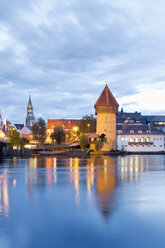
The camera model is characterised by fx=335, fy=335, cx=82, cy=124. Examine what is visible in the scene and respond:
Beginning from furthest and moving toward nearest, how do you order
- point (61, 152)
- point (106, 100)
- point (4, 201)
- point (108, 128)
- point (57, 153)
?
point (106, 100), point (108, 128), point (61, 152), point (57, 153), point (4, 201)

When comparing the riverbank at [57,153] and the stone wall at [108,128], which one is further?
the stone wall at [108,128]

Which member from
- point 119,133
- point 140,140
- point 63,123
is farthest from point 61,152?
point 63,123

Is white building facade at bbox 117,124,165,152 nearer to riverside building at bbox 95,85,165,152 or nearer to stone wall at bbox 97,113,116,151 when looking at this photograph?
riverside building at bbox 95,85,165,152

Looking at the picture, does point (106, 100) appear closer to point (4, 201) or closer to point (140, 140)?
point (140, 140)

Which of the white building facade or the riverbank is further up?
the white building facade

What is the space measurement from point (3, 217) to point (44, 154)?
68.1 metres

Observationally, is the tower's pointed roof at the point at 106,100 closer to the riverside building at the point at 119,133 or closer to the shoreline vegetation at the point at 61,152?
the riverside building at the point at 119,133

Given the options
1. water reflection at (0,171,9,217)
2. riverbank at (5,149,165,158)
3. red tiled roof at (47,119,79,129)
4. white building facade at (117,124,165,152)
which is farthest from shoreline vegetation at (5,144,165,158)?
water reflection at (0,171,9,217)

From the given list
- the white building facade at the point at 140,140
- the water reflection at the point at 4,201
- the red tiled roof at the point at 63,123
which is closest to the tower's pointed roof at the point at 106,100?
the white building facade at the point at 140,140

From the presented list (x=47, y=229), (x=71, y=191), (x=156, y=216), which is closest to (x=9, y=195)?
A: (x=71, y=191)

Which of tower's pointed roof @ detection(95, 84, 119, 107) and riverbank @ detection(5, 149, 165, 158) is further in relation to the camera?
tower's pointed roof @ detection(95, 84, 119, 107)

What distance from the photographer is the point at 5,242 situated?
1033 cm

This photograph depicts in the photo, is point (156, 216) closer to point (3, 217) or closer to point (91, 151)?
point (3, 217)

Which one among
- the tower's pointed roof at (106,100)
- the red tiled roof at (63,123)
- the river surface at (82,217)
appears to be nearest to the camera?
the river surface at (82,217)
